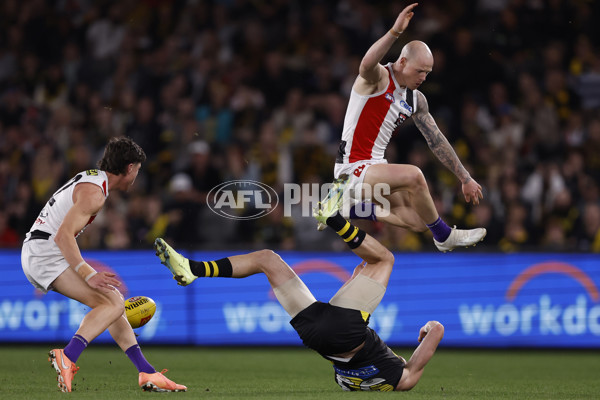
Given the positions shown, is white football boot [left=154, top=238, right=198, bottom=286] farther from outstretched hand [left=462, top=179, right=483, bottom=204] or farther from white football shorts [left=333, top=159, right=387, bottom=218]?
outstretched hand [left=462, top=179, right=483, bottom=204]

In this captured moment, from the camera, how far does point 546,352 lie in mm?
12867

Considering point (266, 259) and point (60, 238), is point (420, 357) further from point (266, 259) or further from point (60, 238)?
point (60, 238)

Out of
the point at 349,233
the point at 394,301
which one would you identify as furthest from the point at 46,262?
the point at 394,301

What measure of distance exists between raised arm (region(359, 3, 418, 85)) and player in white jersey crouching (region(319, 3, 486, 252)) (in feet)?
0.04

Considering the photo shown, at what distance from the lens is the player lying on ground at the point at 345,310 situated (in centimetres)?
781

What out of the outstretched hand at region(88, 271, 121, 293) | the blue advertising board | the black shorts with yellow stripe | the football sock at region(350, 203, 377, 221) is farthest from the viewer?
the blue advertising board

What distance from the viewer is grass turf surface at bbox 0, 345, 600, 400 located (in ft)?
26.2

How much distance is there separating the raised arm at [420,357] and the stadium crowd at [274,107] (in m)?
5.31

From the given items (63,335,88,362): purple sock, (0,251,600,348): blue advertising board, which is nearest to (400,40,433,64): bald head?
A: (63,335,88,362): purple sock

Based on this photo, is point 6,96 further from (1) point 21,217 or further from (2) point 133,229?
(2) point 133,229

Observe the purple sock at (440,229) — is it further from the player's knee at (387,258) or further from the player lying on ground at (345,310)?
the player lying on ground at (345,310)

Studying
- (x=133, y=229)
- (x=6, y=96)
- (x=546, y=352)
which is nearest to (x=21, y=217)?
(x=133, y=229)

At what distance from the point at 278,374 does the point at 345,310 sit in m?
2.42

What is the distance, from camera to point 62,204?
312 inches
